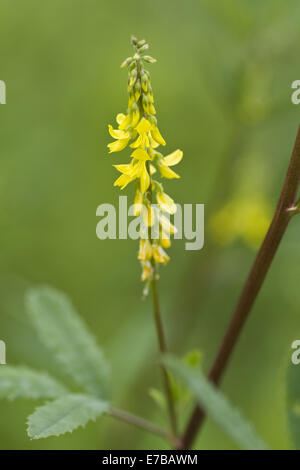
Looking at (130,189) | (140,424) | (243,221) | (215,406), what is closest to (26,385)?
(140,424)

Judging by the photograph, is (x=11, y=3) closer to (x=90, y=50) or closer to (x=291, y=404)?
(x=90, y=50)

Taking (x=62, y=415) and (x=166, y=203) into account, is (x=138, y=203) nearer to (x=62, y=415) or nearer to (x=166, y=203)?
(x=166, y=203)

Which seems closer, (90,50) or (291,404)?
(291,404)

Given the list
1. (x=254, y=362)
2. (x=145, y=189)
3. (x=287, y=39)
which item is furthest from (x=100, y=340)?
(x=145, y=189)

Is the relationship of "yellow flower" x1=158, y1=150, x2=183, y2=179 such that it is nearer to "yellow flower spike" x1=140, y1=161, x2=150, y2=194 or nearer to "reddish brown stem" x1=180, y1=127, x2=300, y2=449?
"yellow flower spike" x1=140, y1=161, x2=150, y2=194

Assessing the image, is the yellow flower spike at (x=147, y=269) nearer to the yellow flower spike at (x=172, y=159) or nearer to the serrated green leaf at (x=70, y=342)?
the yellow flower spike at (x=172, y=159)

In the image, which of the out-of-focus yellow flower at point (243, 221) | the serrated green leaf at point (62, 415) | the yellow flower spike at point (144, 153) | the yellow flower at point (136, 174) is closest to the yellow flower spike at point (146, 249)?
the yellow flower spike at point (144, 153)
